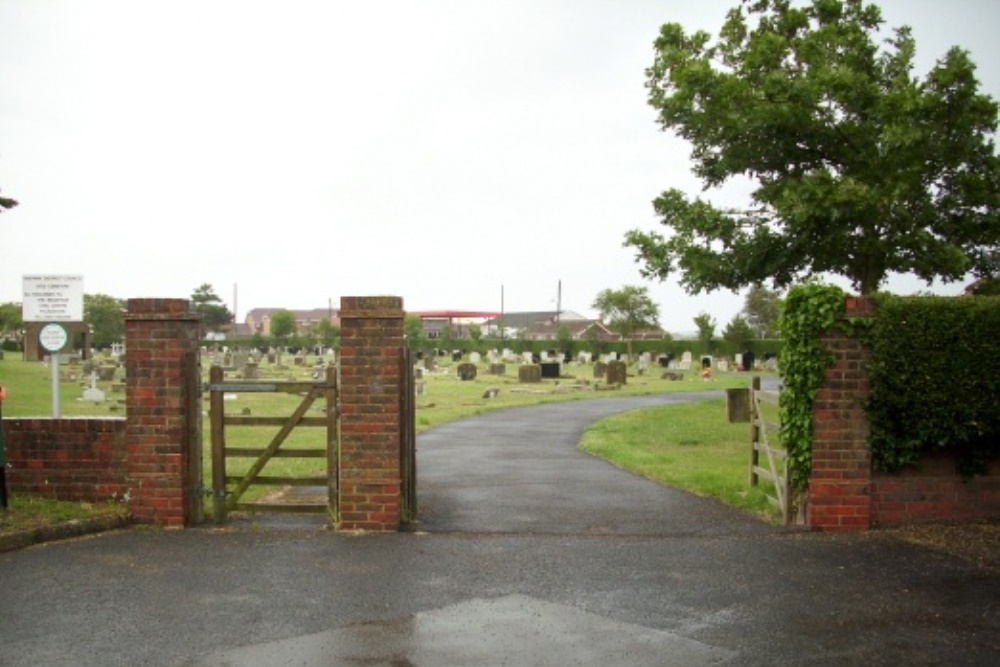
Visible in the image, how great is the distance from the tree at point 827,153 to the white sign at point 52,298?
12002mm

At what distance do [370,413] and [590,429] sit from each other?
1096 centimetres

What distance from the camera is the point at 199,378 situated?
8641 millimetres

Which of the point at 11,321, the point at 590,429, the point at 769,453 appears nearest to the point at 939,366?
the point at 769,453

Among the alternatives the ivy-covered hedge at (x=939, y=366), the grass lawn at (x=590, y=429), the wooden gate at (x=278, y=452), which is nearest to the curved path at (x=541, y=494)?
the grass lawn at (x=590, y=429)

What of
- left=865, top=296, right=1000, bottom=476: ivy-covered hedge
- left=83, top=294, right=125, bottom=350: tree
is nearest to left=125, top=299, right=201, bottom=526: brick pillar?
left=865, top=296, right=1000, bottom=476: ivy-covered hedge

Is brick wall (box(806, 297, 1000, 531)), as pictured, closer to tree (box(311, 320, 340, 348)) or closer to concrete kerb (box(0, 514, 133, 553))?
concrete kerb (box(0, 514, 133, 553))

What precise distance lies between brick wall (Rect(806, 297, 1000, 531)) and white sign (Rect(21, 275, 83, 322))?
333 inches

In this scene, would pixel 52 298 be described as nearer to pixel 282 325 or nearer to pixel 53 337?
pixel 53 337

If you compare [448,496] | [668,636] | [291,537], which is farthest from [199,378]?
[668,636]

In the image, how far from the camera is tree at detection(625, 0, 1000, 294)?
16.5 meters

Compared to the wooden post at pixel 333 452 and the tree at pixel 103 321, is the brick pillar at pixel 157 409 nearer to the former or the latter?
the wooden post at pixel 333 452

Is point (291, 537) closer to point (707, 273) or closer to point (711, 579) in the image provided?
point (711, 579)

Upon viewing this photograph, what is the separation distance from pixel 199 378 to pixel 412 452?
2247 mm

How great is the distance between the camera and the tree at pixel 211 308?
99750 mm
